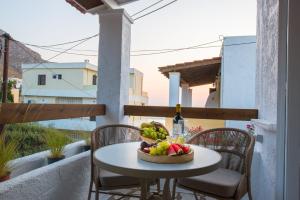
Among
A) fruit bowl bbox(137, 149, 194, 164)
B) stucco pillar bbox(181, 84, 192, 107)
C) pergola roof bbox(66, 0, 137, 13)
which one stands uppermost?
pergola roof bbox(66, 0, 137, 13)

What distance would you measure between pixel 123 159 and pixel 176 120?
86 centimetres

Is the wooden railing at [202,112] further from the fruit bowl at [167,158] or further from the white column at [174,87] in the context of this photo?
the white column at [174,87]

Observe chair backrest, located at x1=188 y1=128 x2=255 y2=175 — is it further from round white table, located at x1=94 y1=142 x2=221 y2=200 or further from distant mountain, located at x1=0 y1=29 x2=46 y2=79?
distant mountain, located at x1=0 y1=29 x2=46 y2=79

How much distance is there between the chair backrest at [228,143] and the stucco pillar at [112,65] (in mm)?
1096

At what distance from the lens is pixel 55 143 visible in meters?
2.31

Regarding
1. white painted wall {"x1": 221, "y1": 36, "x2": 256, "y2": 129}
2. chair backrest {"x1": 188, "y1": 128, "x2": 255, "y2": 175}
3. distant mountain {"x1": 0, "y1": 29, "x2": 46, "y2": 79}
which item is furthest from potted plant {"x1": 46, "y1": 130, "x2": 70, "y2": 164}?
white painted wall {"x1": 221, "y1": 36, "x2": 256, "y2": 129}

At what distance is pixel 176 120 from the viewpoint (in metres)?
2.28

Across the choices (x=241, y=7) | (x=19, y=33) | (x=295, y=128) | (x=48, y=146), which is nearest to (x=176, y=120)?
(x=295, y=128)

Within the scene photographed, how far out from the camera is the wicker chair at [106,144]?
6.61 ft

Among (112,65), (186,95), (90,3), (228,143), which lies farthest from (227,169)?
(186,95)

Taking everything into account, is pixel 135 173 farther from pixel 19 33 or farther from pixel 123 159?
pixel 19 33

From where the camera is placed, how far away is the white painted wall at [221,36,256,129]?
630 cm

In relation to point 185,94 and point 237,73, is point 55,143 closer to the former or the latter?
point 237,73

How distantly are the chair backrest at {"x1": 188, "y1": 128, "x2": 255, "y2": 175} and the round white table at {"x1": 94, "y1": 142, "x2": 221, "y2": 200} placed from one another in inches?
25.1
